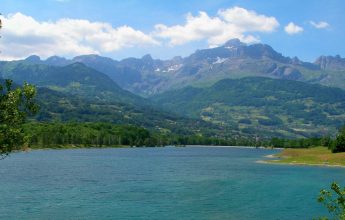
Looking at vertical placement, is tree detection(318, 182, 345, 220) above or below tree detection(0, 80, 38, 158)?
below

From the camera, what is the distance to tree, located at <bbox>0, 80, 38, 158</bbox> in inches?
1297

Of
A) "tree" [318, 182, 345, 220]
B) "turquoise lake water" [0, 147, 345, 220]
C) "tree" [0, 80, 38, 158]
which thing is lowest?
"turquoise lake water" [0, 147, 345, 220]

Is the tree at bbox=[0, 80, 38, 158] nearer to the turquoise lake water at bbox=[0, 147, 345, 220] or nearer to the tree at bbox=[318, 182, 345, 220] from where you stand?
the tree at bbox=[318, 182, 345, 220]

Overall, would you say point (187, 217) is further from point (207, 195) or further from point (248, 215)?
point (207, 195)

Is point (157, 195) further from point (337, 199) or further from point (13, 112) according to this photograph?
point (337, 199)

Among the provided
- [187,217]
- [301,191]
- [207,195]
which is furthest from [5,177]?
[301,191]

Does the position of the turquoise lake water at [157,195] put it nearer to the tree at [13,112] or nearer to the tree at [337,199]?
the tree at [13,112]

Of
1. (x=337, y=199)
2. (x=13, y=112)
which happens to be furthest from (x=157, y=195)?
(x=337, y=199)

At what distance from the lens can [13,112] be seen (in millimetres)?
33094

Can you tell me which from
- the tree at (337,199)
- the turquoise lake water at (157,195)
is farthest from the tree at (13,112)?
the turquoise lake water at (157,195)

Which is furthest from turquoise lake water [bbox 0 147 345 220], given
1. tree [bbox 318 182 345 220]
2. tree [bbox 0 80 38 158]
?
tree [bbox 318 182 345 220]

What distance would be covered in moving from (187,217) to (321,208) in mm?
32539

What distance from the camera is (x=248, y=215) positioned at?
85375 millimetres

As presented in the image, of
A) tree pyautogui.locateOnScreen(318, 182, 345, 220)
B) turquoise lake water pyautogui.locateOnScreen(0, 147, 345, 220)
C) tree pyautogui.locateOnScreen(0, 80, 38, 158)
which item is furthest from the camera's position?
turquoise lake water pyautogui.locateOnScreen(0, 147, 345, 220)
